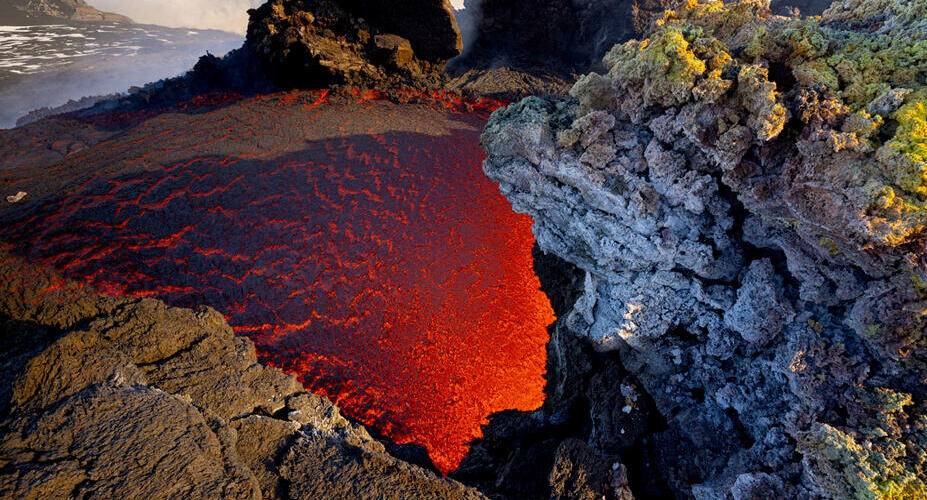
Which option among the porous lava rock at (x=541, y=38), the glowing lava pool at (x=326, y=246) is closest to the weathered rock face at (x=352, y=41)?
the porous lava rock at (x=541, y=38)

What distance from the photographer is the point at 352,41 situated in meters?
12.0

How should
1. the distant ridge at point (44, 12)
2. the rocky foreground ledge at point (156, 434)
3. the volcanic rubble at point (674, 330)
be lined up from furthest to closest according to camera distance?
the distant ridge at point (44, 12), the volcanic rubble at point (674, 330), the rocky foreground ledge at point (156, 434)

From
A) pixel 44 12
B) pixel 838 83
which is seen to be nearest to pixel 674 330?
pixel 838 83

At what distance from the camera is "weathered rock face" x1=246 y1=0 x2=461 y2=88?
10863 mm

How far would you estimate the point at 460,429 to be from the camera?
202 inches

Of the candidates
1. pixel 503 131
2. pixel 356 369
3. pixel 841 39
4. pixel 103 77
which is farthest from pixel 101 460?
pixel 103 77

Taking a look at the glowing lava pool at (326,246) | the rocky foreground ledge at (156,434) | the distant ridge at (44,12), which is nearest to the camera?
the rocky foreground ledge at (156,434)

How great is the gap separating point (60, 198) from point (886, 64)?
12079mm

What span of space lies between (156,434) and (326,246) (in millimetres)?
5262

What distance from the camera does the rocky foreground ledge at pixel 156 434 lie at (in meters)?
2.09

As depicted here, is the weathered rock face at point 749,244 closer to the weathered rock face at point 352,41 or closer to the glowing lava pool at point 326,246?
the glowing lava pool at point 326,246

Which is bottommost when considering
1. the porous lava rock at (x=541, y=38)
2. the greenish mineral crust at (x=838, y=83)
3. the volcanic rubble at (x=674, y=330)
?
the volcanic rubble at (x=674, y=330)

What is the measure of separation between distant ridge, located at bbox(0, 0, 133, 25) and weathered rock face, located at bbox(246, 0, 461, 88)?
28.7m

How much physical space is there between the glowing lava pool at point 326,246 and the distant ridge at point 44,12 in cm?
2701
